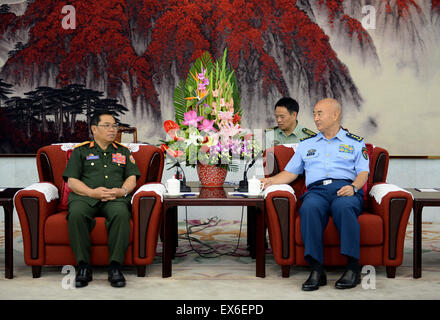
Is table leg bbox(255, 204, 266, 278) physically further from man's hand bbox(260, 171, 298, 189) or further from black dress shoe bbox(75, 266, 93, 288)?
black dress shoe bbox(75, 266, 93, 288)

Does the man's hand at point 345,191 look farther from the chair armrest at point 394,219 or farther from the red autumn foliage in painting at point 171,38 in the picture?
the red autumn foliage in painting at point 171,38

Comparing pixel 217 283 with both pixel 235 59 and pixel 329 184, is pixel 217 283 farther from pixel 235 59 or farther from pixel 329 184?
pixel 235 59

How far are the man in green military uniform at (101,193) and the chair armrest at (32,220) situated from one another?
0.18 metres

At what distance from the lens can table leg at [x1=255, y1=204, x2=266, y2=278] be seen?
299cm

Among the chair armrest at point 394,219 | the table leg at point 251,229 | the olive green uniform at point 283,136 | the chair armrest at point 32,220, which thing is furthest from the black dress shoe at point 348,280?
the chair armrest at point 32,220

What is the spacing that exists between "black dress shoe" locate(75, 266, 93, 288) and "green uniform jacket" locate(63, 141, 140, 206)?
44 cm

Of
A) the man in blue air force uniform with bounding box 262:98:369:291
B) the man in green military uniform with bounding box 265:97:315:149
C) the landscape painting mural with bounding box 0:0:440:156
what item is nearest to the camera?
the man in blue air force uniform with bounding box 262:98:369:291

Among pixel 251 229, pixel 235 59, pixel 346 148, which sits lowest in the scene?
pixel 251 229

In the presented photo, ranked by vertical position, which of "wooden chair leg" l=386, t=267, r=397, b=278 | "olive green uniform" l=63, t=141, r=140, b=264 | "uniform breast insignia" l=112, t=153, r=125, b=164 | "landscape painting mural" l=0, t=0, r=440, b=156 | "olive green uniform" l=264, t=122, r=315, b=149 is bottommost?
Answer: "wooden chair leg" l=386, t=267, r=397, b=278

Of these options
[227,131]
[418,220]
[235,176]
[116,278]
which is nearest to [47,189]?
[116,278]

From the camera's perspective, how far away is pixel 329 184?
3.11m

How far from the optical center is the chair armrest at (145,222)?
9.77 ft

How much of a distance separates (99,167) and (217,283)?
1.09 meters

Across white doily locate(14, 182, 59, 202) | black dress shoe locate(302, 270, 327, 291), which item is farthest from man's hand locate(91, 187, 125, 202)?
black dress shoe locate(302, 270, 327, 291)
